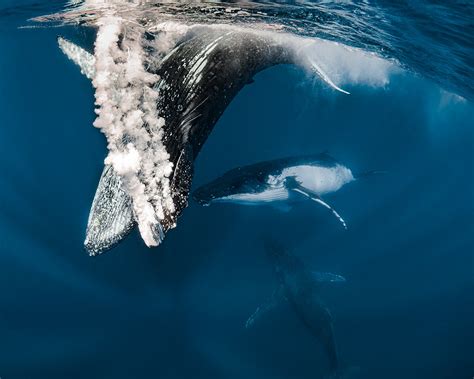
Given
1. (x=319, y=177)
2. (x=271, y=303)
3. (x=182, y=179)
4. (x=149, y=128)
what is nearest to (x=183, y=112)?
(x=149, y=128)

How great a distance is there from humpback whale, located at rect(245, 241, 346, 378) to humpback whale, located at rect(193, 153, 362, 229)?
1.93 meters

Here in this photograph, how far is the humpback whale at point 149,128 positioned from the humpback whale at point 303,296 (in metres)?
7.55

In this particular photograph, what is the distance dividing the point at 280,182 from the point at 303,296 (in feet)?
12.0

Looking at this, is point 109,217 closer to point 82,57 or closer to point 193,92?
point 193,92

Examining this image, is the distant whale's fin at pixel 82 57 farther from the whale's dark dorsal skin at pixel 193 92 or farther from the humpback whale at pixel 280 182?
the humpback whale at pixel 280 182

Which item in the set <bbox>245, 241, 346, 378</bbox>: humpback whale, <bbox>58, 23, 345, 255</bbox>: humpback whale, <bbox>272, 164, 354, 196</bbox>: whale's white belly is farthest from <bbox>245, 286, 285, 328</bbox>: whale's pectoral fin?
<bbox>58, 23, 345, 255</bbox>: humpback whale

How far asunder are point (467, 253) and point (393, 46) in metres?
22.4

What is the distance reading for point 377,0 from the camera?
5957 mm

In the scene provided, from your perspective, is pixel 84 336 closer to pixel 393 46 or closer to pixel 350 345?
pixel 350 345

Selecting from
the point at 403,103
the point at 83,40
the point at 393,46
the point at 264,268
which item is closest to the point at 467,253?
the point at 403,103

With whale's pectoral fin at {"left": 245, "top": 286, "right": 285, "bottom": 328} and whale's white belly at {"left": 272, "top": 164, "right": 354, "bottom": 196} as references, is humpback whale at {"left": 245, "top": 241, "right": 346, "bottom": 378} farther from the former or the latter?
whale's white belly at {"left": 272, "top": 164, "right": 354, "bottom": 196}

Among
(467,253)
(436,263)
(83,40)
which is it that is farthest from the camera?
(467,253)

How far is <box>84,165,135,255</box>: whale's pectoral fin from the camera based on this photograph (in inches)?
134

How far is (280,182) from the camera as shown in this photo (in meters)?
8.90
